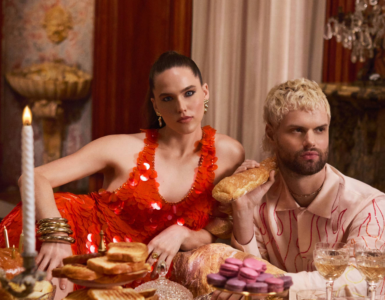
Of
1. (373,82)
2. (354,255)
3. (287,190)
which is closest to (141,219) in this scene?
(287,190)

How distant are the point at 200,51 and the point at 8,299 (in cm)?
286

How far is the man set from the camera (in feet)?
6.29

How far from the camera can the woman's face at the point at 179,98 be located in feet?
6.72

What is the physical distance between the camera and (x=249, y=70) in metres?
3.39

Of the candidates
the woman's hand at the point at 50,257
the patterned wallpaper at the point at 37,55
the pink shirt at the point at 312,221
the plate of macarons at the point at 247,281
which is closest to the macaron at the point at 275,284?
the plate of macarons at the point at 247,281

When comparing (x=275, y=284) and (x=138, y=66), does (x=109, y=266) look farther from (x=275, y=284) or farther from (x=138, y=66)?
(x=138, y=66)

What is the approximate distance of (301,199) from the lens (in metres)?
2.05

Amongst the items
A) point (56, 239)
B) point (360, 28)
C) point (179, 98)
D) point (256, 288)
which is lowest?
point (56, 239)

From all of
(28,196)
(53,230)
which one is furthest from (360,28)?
(28,196)

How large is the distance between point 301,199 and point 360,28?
2158mm

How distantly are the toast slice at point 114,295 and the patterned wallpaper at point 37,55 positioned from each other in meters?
3.78

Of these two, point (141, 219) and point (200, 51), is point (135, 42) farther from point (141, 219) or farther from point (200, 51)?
point (141, 219)

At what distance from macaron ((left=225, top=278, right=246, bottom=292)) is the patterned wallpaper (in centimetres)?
388

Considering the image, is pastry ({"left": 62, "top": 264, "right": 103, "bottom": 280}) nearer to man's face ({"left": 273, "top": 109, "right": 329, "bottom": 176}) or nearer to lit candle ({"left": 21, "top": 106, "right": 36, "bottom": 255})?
lit candle ({"left": 21, "top": 106, "right": 36, "bottom": 255})
